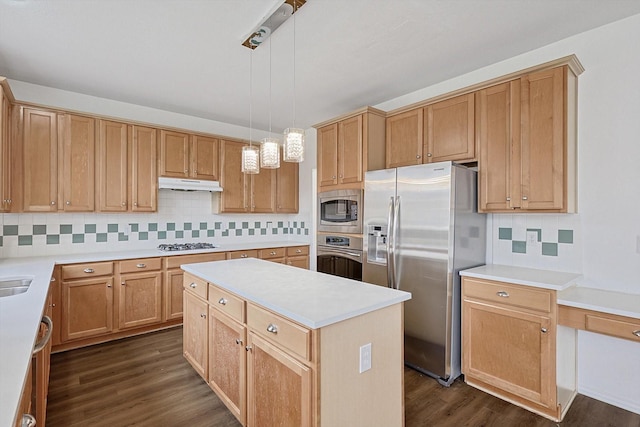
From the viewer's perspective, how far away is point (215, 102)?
3.90 m

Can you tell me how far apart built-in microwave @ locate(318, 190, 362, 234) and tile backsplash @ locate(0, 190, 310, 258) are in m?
1.29

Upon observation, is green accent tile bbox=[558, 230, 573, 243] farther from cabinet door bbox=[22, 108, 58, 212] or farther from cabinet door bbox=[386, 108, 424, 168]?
cabinet door bbox=[22, 108, 58, 212]

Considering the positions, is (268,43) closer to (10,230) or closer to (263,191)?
(263,191)

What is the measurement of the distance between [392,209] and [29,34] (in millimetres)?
3194

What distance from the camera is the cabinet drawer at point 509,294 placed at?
7.07 ft

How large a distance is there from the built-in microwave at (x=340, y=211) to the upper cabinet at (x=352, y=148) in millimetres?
98

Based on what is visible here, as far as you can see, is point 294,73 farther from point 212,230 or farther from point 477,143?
point 212,230

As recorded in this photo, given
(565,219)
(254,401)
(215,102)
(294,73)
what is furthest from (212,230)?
(565,219)

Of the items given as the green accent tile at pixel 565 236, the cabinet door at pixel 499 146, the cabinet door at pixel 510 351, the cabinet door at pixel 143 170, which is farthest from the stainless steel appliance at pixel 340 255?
the cabinet door at pixel 143 170

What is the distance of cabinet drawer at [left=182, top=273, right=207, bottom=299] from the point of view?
238 cm

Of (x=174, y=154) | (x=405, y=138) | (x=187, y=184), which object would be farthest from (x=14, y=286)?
(x=405, y=138)

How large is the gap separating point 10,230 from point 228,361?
9.41 ft

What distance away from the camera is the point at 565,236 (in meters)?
2.54

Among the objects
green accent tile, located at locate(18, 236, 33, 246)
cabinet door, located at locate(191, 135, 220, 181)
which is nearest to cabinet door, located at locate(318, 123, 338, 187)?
cabinet door, located at locate(191, 135, 220, 181)
